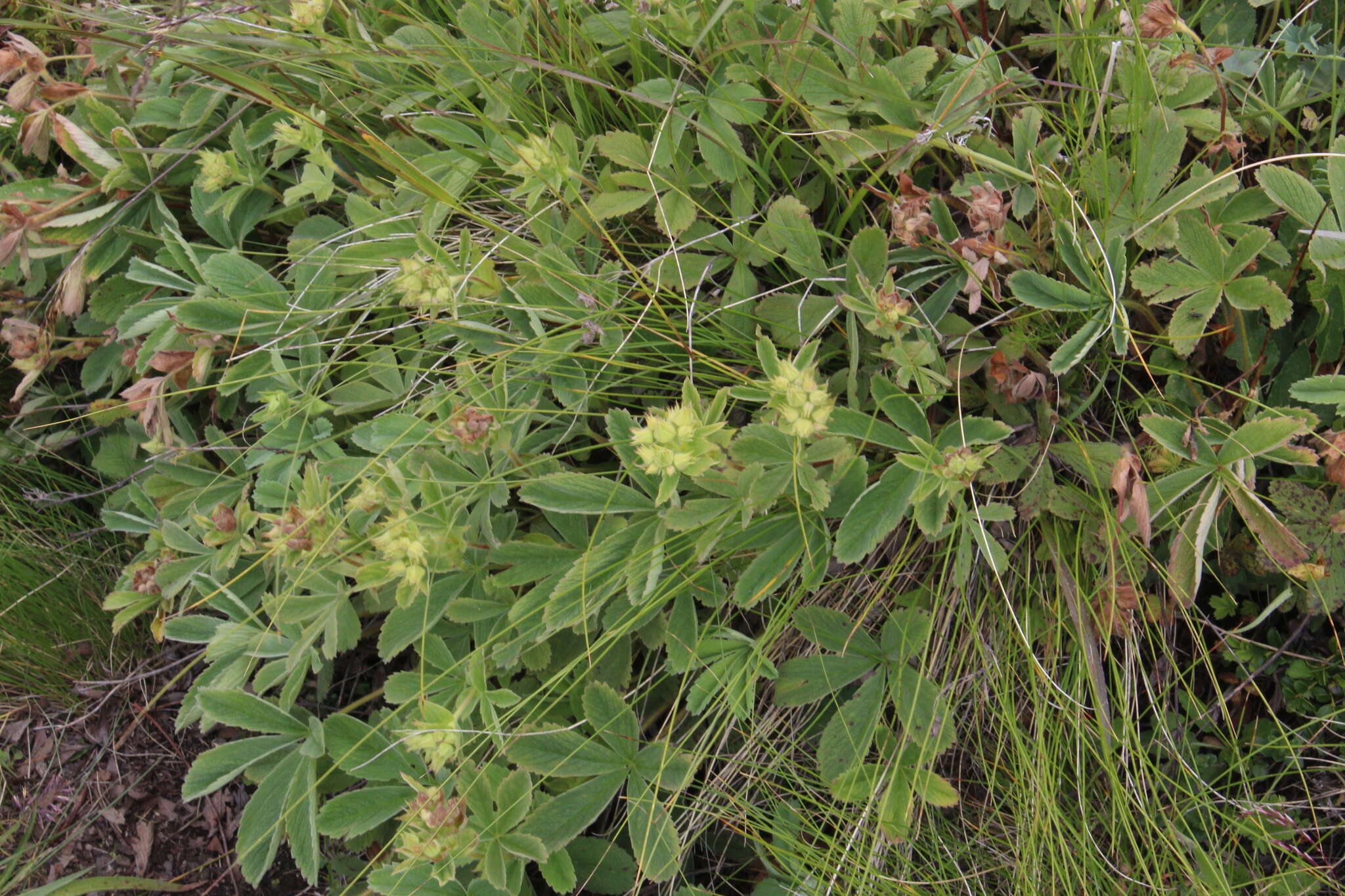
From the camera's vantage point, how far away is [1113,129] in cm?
167

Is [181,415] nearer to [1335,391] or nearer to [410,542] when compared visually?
[410,542]

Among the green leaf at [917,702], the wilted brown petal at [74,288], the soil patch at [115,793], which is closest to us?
the green leaf at [917,702]

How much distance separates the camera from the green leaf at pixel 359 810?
1.65 meters

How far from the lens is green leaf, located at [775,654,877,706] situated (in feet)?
5.46

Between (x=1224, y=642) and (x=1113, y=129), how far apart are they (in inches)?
37.7

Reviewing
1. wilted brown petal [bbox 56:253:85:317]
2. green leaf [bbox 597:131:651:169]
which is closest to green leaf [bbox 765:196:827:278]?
green leaf [bbox 597:131:651:169]

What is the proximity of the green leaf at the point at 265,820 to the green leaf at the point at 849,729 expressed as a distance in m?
0.98

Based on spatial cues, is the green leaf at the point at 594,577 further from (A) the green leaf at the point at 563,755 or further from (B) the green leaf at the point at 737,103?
(B) the green leaf at the point at 737,103

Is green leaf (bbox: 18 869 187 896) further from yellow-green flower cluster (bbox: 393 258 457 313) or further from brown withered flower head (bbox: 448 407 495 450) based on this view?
yellow-green flower cluster (bbox: 393 258 457 313)

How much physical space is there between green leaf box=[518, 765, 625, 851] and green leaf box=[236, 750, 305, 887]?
1.53 feet

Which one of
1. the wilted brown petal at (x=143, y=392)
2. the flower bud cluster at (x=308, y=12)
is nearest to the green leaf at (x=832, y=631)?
the flower bud cluster at (x=308, y=12)

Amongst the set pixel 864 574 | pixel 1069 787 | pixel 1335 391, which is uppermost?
pixel 1335 391

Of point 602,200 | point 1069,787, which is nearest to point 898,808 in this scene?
point 1069,787

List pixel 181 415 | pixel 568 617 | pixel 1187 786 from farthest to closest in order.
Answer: pixel 181 415 → pixel 1187 786 → pixel 568 617
